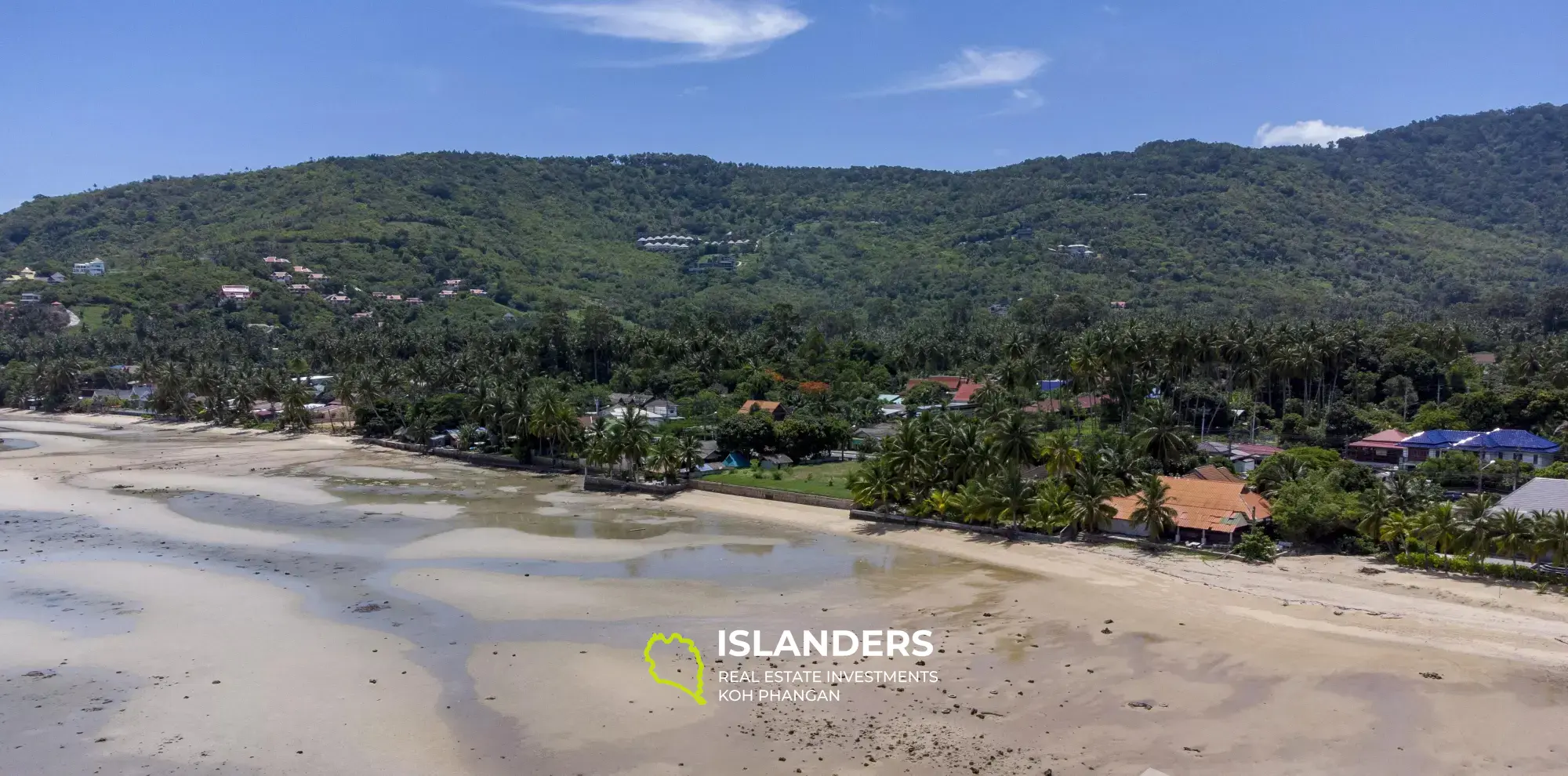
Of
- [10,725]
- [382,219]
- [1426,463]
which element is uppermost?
[382,219]

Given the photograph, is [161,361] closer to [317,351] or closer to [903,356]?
[317,351]

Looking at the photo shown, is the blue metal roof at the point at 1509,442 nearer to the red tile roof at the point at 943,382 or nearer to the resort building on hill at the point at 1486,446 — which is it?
the resort building on hill at the point at 1486,446

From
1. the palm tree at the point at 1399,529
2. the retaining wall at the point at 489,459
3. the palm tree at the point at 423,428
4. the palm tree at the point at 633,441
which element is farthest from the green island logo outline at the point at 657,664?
the palm tree at the point at 423,428

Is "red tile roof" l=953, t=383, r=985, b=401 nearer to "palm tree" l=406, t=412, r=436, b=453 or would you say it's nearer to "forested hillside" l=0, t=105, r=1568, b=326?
"forested hillside" l=0, t=105, r=1568, b=326

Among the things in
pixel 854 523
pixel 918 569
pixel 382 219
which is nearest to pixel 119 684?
pixel 918 569

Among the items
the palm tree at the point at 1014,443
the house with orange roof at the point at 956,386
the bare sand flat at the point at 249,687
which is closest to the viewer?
the bare sand flat at the point at 249,687

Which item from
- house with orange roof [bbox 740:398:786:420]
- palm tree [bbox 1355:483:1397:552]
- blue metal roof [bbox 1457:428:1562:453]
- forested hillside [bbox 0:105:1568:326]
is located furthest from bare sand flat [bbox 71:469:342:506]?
forested hillside [bbox 0:105:1568:326]
